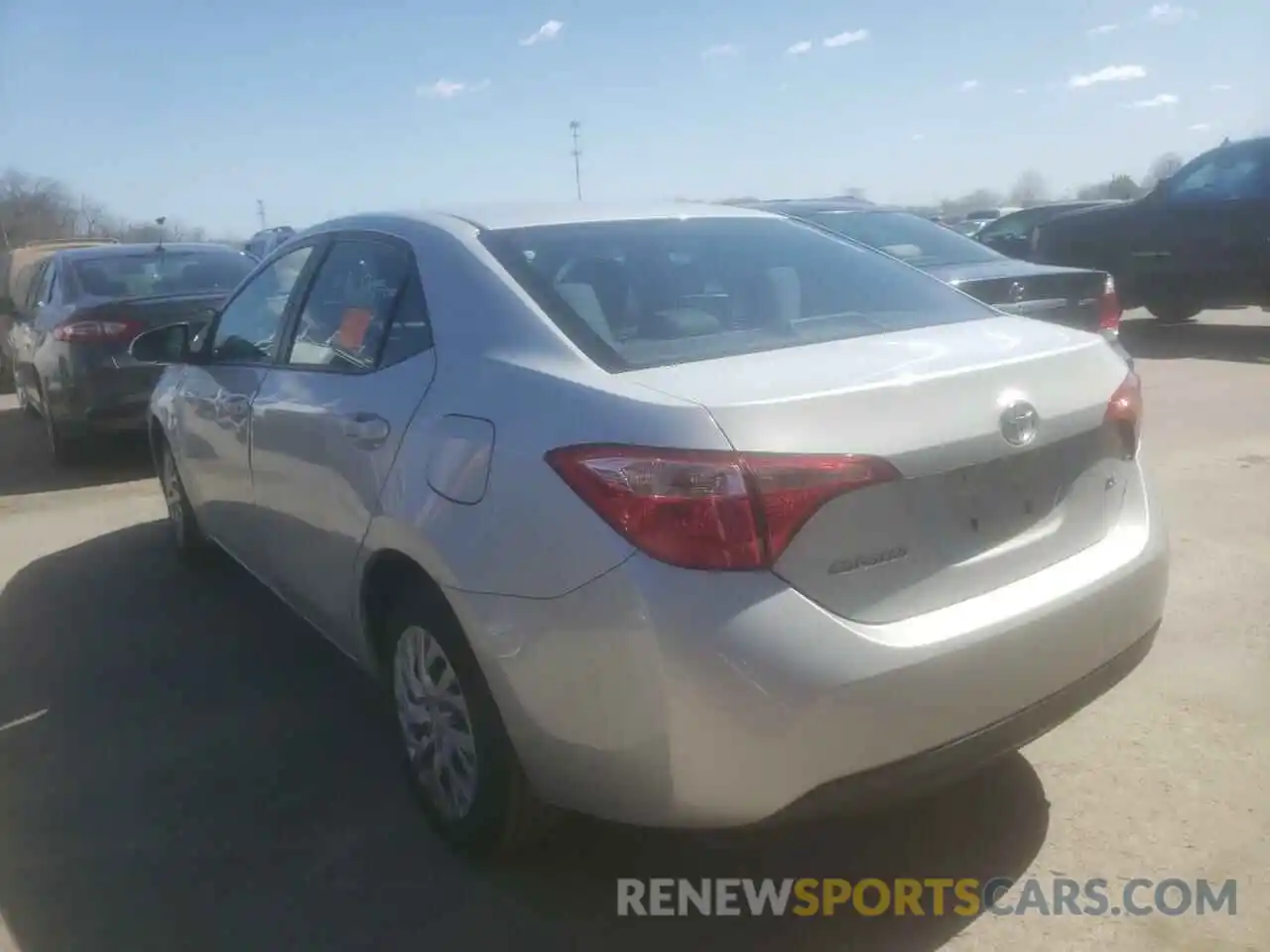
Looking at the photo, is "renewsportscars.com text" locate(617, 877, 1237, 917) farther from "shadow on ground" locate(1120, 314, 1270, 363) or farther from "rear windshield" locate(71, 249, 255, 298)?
"shadow on ground" locate(1120, 314, 1270, 363)

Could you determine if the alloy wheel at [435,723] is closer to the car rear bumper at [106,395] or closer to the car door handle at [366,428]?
the car door handle at [366,428]

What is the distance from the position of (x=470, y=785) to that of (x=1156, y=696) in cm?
221

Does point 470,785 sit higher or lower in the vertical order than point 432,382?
lower

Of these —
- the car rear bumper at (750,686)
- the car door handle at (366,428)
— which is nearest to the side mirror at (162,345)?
the car door handle at (366,428)

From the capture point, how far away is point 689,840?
296 cm

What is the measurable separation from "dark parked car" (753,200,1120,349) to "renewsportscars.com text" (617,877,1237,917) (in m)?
4.61

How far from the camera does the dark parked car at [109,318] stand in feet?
25.8

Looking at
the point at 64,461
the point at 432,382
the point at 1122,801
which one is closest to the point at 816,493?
the point at 432,382

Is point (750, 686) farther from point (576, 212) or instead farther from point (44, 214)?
point (44, 214)

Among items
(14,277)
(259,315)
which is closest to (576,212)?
(259,315)

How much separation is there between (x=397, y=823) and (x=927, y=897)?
141cm

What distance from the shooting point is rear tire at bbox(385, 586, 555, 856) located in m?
2.71

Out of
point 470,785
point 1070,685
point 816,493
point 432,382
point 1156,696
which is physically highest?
point 432,382

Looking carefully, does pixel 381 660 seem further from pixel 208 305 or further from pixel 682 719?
pixel 208 305
